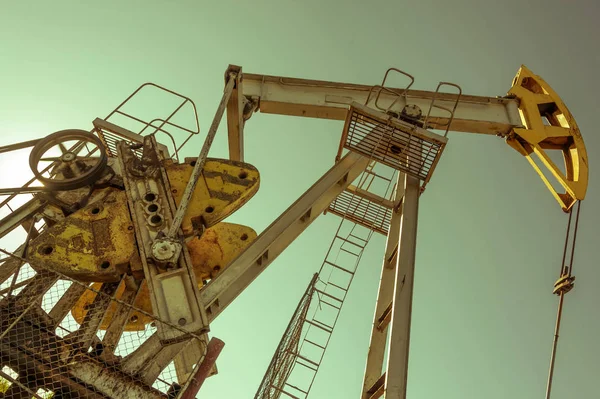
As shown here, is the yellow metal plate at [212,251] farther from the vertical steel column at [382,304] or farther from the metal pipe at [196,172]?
the vertical steel column at [382,304]

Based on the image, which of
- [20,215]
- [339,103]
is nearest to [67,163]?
[20,215]

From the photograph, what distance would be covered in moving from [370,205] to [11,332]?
17.3 feet

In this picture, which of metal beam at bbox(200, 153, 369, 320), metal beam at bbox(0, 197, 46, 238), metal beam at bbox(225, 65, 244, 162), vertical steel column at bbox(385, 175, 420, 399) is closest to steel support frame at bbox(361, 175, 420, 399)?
vertical steel column at bbox(385, 175, 420, 399)

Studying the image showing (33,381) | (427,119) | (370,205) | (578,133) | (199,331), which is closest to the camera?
(33,381)

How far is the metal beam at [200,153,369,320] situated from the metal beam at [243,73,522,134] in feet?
2.92

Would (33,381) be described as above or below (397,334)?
below

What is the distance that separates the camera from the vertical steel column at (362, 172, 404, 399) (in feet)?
20.7

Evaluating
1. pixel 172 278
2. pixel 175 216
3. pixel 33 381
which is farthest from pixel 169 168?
pixel 33 381

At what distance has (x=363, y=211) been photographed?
8289 mm

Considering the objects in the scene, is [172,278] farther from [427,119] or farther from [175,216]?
[427,119]

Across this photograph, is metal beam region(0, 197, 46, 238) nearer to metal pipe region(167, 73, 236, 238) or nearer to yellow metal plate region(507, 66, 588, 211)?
metal pipe region(167, 73, 236, 238)

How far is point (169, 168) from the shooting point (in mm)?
5422

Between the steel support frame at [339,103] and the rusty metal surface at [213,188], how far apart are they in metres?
1.39

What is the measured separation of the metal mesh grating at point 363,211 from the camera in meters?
8.18
